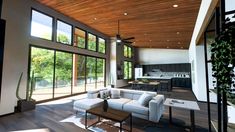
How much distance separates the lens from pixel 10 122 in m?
3.67

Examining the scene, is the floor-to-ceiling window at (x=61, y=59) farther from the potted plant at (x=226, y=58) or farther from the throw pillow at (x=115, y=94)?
the potted plant at (x=226, y=58)

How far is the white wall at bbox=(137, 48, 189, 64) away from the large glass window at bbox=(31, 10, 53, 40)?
9686mm

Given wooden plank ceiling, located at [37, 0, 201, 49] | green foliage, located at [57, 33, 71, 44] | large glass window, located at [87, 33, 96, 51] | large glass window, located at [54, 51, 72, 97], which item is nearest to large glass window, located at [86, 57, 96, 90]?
large glass window, located at [87, 33, 96, 51]

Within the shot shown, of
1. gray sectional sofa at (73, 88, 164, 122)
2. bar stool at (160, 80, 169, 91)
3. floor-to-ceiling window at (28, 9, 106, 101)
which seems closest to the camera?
gray sectional sofa at (73, 88, 164, 122)

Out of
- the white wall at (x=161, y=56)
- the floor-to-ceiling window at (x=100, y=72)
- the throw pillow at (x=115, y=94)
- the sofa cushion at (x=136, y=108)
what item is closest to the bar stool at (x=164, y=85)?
the white wall at (x=161, y=56)

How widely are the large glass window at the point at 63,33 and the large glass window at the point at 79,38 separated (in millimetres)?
416

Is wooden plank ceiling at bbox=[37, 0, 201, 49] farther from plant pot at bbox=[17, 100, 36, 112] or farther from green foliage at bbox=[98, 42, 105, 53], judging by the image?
plant pot at bbox=[17, 100, 36, 112]

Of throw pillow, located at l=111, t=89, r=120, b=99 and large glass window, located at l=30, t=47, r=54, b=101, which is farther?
large glass window, located at l=30, t=47, r=54, b=101

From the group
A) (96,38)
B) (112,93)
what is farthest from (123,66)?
(112,93)

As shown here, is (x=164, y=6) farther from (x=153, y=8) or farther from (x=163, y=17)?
(x=163, y=17)

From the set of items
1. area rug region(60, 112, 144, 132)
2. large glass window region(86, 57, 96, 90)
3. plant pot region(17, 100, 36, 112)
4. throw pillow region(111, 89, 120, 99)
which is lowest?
area rug region(60, 112, 144, 132)

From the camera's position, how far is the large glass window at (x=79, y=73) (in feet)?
24.0

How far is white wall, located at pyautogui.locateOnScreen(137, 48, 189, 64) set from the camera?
39.8 ft

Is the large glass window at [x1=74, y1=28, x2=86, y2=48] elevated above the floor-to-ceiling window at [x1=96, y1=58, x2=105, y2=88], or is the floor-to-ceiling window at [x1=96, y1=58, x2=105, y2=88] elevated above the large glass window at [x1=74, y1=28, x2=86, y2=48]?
the large glass window at [x1=74, y1=28, x2=86, y2=48]
